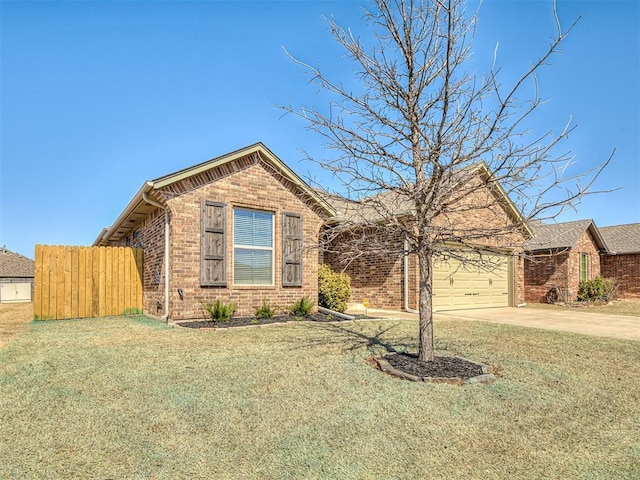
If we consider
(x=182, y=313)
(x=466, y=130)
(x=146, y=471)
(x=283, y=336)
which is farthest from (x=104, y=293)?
(x=466, y=130)

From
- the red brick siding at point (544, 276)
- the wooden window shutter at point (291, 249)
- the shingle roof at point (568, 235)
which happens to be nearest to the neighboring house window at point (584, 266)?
the shingle roof at point (568, 235)

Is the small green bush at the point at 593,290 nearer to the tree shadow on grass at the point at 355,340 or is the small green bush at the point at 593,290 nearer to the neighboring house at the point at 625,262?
the neighboring house at the point at 625,262

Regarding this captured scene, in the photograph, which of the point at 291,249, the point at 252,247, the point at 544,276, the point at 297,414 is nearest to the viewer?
the point at 297,414

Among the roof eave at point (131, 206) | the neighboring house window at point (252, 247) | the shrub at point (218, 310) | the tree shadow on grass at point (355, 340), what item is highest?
the roof eave at point (131, 206)

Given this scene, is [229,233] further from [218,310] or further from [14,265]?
[14,265]

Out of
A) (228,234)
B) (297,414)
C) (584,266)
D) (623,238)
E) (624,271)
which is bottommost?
(297,414)

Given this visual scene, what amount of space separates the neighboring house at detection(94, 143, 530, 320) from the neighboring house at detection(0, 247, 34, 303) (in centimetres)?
3135

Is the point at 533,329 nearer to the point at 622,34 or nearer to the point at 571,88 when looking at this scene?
the point at 571,88

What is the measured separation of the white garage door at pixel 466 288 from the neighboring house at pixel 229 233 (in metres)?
2.92

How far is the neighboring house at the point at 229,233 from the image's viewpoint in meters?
8.88

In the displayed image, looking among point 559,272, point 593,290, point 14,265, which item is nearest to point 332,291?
point 559,272

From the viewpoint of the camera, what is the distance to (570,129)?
4.62 meters

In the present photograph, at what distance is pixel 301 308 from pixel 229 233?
2765 millimetres

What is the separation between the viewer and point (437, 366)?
207 inches
